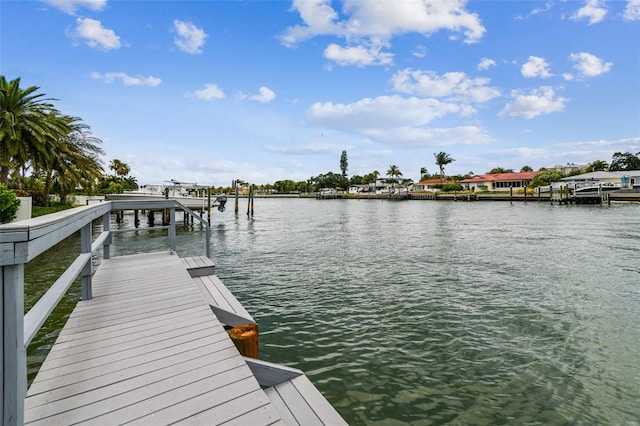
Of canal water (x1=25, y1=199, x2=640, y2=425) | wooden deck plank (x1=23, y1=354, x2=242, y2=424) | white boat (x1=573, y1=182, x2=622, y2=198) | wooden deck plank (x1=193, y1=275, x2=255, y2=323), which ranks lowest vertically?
canal water (x1=25, y1=199, x2=640, y2=425)

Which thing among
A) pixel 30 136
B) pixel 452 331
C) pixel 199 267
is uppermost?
pixel 30 136

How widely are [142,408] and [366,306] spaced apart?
5954 mm

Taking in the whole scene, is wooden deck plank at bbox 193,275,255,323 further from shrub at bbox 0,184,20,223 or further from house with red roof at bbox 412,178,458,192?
house with red roof at bbox 412,178,458,192

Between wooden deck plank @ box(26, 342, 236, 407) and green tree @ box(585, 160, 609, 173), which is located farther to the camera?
green tree @ box(585, 160, 609, 173)

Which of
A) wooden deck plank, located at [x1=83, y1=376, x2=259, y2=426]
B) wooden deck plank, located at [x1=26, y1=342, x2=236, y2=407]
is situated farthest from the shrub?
wooden deck plank, located at [x1=83, y1=376, x2=259, y2=426]

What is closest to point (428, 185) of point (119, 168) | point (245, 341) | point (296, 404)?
point (119, 168)

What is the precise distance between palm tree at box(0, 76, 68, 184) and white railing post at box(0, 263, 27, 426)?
26256 mm

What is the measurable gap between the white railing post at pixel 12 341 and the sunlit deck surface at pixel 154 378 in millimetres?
762

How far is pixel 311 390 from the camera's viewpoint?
2959 millimetres

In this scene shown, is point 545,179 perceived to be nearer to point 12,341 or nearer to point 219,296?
point 219,296

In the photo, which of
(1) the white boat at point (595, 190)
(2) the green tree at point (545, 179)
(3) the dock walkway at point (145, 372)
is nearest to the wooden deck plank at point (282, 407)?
(3) the dock walkway at point (145, 372)

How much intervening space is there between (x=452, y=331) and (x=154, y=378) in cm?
529

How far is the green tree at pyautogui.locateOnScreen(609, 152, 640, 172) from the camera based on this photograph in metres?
87.2

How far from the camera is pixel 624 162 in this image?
88.9m
